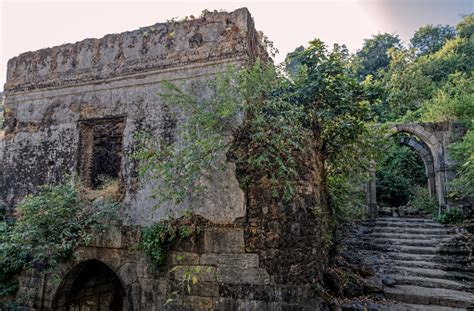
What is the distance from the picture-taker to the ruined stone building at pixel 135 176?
430 cm

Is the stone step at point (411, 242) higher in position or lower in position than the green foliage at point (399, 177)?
lower

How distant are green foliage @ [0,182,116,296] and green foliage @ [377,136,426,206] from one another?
13.4 meters

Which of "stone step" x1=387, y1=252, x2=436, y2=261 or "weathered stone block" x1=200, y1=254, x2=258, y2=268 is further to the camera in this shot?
"stone step" x1=387, y1=252, x2=436, y2=261

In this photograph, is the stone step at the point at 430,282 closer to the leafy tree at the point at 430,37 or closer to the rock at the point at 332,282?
the rock at the point at 332,282

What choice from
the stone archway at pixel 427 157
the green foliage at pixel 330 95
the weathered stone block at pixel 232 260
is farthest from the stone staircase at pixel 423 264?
the stone archway at pixel 427 157

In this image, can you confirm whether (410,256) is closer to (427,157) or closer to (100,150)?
(427,157)

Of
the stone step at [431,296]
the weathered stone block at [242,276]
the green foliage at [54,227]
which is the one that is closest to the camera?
the weathered stone block at [242,276]

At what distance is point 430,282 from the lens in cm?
533

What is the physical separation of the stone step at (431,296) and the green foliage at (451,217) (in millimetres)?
4163

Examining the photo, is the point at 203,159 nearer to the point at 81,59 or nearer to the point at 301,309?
the point at 301,309

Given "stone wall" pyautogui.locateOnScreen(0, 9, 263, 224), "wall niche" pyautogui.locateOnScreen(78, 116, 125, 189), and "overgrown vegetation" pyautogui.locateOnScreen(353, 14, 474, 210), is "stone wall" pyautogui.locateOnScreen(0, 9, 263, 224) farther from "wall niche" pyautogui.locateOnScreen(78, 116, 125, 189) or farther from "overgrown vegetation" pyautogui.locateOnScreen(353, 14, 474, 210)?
"overgrown vegetation" pyautogui.locateOnScreen(353, 14, 474, 210)

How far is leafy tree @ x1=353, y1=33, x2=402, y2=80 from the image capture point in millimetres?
23859

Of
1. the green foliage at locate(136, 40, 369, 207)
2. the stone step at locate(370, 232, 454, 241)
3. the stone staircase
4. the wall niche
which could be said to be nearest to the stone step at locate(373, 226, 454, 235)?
the stone staircase

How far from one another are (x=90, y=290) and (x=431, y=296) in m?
6.20
